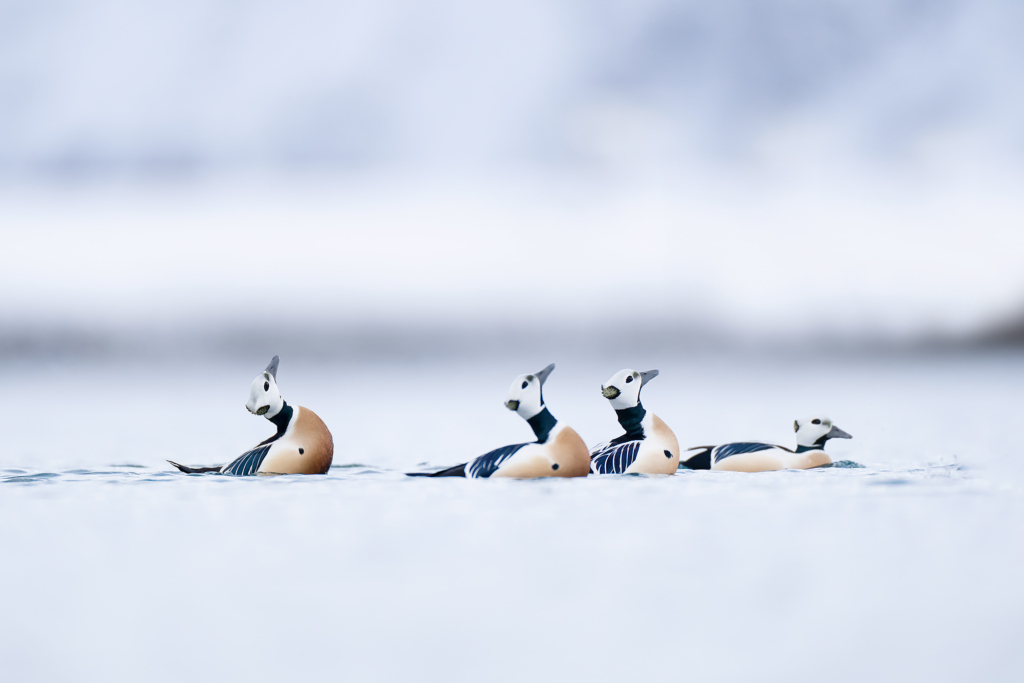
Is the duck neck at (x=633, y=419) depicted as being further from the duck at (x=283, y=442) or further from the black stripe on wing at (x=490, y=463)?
the duck at (x=283, y=442)

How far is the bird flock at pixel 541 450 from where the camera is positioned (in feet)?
30.5

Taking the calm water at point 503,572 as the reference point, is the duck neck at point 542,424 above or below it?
above

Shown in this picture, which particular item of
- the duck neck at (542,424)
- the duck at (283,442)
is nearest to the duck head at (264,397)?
the duck at (283,442)

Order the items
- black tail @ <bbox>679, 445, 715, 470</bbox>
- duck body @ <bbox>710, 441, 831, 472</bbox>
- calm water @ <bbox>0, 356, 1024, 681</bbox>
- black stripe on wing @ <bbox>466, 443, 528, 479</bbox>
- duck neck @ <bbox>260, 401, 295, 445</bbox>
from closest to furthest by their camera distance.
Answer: calm water @ <bbox>0, 356, 1024, 681</bbox>, black stripe on wing @ <bbox>466, 443, 528, 479</bbox>, duck neck @ <bbox>260, 401, 295, 445</bbox>, duck body @ <bbox>710, 441, 831, 472</bbox>, black tail @ <bbox>679, 445, 715, 470</bbox>

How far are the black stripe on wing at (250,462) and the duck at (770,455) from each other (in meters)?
4.55

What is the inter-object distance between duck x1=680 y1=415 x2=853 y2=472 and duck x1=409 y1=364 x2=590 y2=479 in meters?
1.79

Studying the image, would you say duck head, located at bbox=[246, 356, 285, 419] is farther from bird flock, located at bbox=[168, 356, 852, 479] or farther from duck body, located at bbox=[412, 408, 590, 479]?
duck body, located at bbox=[412, 408, 590, 479]

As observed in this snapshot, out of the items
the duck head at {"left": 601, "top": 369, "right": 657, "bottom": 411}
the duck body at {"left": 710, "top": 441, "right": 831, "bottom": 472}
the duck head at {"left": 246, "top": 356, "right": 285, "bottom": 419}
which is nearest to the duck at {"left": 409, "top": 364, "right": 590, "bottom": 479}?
the duck head at {"left": 601, "top": 369, "right": 657, "bottom": 411}

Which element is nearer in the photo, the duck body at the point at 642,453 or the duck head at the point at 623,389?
the duck body at the point at 642,453

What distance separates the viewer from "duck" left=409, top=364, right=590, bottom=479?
9.27 metres

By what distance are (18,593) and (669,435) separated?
20.7 feet

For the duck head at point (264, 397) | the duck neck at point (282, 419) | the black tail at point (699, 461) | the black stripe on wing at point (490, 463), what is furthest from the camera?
the black tail at point (699, 461)

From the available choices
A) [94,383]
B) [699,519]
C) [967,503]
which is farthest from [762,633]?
[94,383]

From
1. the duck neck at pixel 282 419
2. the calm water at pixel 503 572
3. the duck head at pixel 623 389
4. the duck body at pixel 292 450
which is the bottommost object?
the calm water at pixel 503 572
